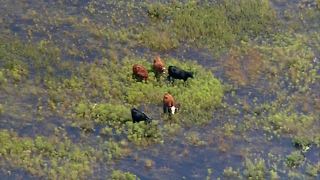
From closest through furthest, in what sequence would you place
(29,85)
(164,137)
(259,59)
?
(164,137), (29,85), (259,59)

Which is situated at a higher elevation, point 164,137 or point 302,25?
point 302,25

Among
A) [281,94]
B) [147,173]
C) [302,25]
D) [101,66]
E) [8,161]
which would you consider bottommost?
[8,161]

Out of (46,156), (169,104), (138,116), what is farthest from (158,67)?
(46,156)

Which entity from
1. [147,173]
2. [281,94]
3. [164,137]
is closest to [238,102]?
[281,94]

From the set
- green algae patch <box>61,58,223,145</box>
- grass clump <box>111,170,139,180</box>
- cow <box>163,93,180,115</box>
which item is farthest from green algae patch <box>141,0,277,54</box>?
grass clump <box>111,170,139,180</box>

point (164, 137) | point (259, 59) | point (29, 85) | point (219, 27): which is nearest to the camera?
point (164, 137)

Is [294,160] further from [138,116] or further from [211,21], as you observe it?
[211,21]

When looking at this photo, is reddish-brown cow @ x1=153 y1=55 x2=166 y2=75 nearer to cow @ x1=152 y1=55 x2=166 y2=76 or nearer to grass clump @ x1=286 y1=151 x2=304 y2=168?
cow @ x1=152 y1=55 x2=166 y2=76

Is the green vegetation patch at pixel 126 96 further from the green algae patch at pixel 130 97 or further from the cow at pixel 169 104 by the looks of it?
the cow at pixel 169 104

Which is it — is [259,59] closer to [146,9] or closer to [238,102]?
[238,102]
